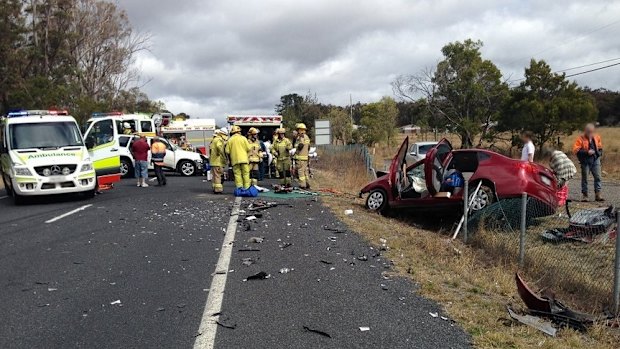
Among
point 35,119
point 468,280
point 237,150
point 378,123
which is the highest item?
point 35,119

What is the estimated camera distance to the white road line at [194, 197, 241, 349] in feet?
13.1

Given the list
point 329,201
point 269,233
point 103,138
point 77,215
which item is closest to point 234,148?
point 329,201

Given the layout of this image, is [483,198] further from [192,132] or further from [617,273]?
[192,132]

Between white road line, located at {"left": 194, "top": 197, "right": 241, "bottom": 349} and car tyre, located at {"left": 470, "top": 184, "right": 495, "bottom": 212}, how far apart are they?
441cm

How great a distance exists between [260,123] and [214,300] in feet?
60.5

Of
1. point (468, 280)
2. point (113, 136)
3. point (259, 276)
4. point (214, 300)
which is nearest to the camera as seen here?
point (214, 300)

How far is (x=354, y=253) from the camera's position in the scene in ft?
22.5

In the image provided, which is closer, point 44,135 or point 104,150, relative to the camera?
point 44,135

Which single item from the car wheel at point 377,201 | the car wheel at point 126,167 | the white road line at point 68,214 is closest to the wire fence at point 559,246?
the car wheel at point 377,201

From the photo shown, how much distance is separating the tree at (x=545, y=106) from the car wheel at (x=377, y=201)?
64.4 feet

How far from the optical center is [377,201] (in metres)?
11.0

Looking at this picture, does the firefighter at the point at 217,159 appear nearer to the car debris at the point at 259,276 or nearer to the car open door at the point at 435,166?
the car open door at the point at 435,166

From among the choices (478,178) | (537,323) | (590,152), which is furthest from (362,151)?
(537,323)

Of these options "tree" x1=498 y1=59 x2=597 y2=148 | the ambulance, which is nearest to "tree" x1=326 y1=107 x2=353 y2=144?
"tree" x1=498 y1=59 x2=597 y2=148
